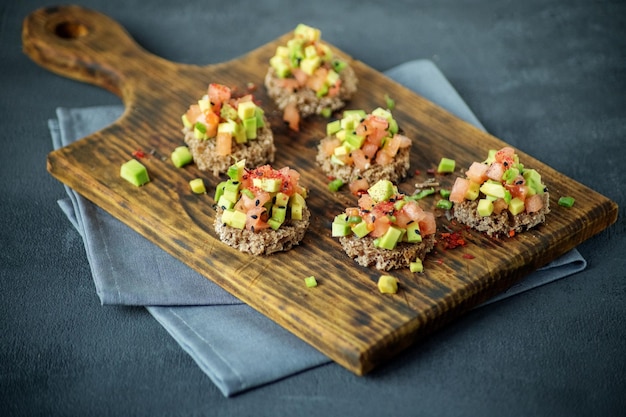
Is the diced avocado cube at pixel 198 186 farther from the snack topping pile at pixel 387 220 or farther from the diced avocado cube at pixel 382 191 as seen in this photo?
the diced avocado cube at pixel 382 191

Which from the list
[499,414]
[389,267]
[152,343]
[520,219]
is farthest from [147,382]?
[520,219]

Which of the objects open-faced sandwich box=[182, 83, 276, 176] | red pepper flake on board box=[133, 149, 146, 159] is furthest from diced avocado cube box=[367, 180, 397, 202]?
red pepper flake on board box=[133, 149, 146, 159]

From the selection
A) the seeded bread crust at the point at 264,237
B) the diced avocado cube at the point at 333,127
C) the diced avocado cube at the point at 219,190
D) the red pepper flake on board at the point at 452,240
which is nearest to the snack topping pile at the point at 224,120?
the diced avocado cube at the point at 219,190

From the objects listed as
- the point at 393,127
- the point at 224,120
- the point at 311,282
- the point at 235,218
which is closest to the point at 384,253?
the point at 311,282

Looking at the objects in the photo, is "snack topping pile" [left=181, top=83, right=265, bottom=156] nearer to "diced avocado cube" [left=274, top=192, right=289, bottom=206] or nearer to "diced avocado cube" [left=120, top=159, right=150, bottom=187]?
"diced avocado cube" [left=120, top=159, right=150, bottom=187]

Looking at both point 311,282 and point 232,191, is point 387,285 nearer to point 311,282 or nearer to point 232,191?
point 311,282

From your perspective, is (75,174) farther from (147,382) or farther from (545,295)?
(545,295)
